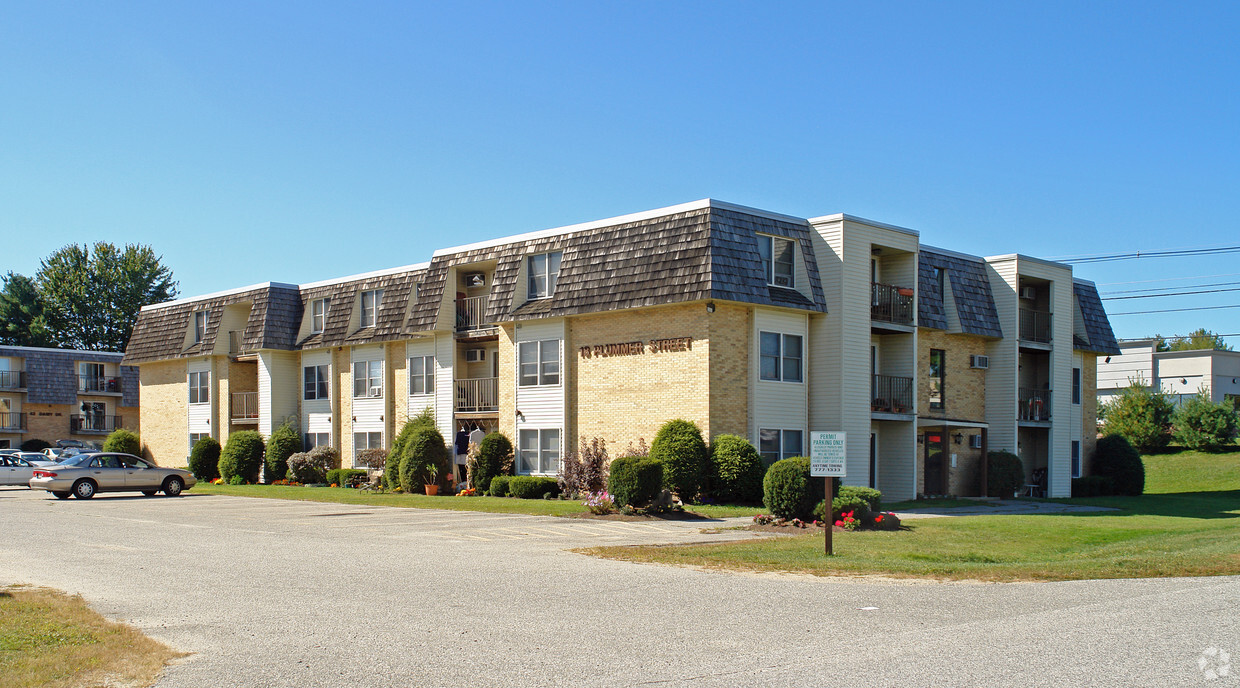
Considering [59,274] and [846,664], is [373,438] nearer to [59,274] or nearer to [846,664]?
[846,664]

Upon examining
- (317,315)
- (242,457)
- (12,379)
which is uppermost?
(317,315)

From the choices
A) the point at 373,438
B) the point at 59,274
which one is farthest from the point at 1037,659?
the point at 59,274

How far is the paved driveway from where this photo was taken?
794 cm

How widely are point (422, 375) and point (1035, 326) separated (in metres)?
22.0

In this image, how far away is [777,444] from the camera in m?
29.3

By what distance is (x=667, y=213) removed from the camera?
2889cm

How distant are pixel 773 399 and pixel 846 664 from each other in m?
21.3

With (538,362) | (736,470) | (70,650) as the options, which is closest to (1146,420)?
(736,470)

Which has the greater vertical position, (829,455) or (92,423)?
(829,455)

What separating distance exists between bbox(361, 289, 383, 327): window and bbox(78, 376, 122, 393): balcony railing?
36061mm

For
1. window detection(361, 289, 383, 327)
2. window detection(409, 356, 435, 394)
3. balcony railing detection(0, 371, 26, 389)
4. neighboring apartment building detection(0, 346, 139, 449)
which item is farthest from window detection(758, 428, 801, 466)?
balcony railing detection(0, 371, 26, 389)

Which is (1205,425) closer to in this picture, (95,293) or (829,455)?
(829,455)

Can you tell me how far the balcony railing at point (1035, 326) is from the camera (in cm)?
3738

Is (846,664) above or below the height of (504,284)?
below
